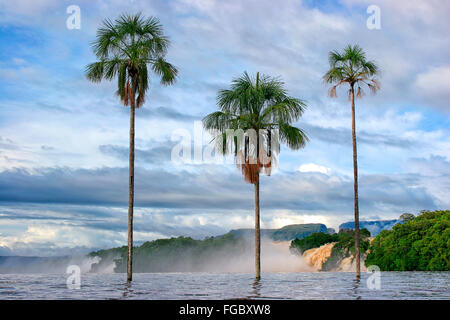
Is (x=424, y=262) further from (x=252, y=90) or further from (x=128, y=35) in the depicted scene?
(x=128, y=35)

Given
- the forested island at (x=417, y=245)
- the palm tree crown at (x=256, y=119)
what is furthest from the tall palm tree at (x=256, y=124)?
→ the forested island at (x=417, y=245)

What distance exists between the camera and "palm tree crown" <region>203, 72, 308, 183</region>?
37281 millimetres

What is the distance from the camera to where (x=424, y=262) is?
50.5m

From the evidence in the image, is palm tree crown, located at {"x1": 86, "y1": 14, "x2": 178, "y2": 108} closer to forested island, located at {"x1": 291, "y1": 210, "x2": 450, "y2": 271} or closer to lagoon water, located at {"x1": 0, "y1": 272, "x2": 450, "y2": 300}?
lagoon water, located at {"x1": 0, "y1": 272, "x2": 450, "y2": 300}

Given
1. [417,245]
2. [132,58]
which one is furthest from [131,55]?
[417,245]

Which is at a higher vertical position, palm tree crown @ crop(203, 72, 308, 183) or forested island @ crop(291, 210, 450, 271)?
palm tree crown @ crop(203, 72, 308, 183)

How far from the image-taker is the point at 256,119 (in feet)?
124

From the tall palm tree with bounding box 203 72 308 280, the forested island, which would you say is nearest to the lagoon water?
the tall palm tree with bounding box 203 72 308 280

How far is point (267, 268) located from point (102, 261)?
286 feet

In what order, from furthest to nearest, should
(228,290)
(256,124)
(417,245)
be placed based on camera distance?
(417,245)
(256,124)
(228,290)

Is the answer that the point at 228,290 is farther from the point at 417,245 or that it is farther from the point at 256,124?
the point at 417,245

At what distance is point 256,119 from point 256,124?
467mm

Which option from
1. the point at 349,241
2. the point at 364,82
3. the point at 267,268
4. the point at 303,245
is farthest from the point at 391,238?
the point at 267,268
